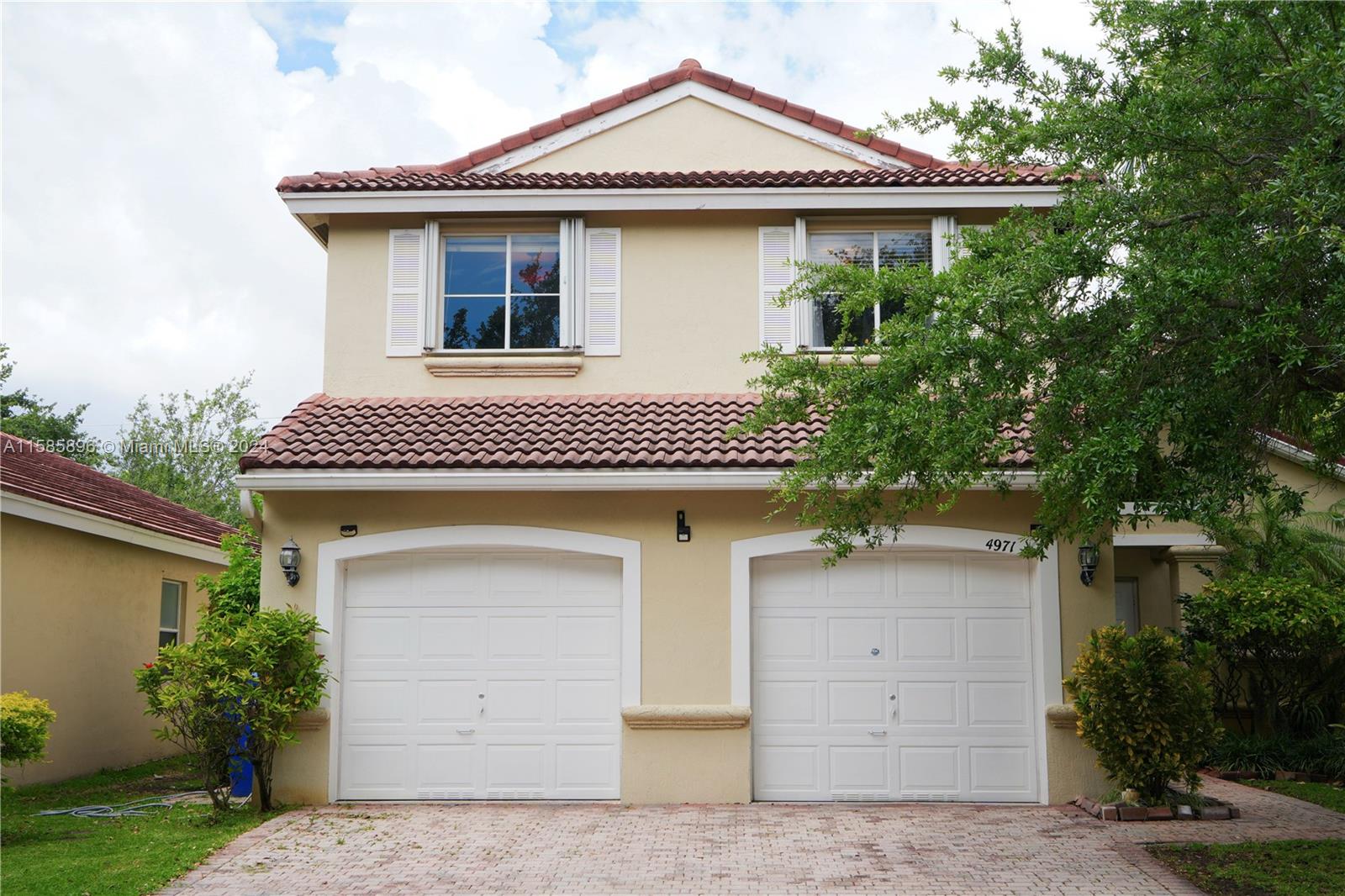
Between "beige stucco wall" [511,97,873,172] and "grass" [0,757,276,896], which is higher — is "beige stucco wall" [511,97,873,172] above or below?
above

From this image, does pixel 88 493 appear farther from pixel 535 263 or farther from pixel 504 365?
Result: pixel 535 263

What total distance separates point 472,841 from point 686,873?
6.84 ft

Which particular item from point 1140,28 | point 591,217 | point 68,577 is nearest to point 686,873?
point 1140,28

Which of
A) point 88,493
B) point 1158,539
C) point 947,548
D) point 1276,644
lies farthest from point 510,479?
point 1158,539

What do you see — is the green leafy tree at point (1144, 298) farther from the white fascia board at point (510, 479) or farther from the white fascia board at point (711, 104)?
the white fascia board at point (711, 104)

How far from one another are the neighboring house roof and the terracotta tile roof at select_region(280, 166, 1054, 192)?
0.95 m

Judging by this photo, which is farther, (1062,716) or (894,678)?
(894,678)

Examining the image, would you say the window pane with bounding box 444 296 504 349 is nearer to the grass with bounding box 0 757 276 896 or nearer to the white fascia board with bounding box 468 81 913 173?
the white fascia board with bounding box 468 81 913 173

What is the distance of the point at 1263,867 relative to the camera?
8336mm

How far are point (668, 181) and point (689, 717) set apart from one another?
6.21 m

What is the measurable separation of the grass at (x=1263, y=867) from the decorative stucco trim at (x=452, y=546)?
5171 millimetres

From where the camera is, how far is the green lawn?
781 centimetres

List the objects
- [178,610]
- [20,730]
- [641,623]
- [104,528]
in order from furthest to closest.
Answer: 1. [178,610]
2. [104,528]
3. [641,623]
4. [20,730]

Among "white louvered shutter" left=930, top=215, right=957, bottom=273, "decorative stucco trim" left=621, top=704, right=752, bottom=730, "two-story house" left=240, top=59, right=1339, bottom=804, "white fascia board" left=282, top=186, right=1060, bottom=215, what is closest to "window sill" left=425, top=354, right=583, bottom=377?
"two-story house" left=240, top=59, right=1339, bottom=804
